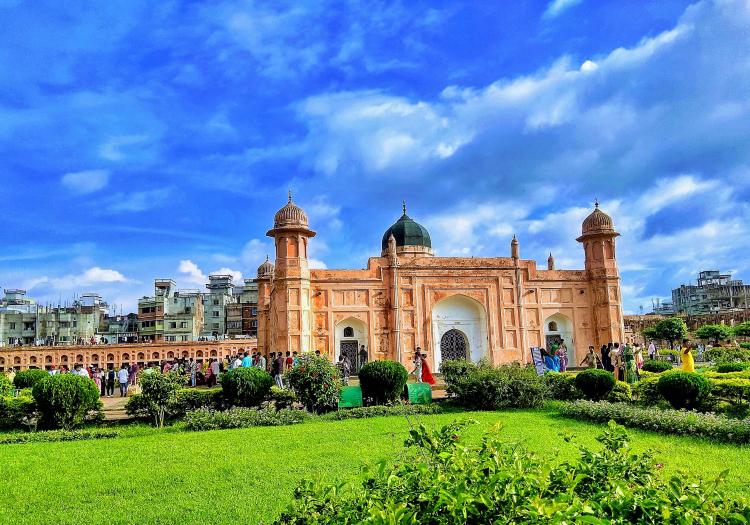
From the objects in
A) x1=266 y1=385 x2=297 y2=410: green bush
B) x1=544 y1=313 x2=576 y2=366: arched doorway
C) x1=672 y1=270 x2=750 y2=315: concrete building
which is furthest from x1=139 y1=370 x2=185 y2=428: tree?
x1=672 y1=270 x2=750 y2=315: concrete building

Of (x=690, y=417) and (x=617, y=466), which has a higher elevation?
(x=617, y=466)

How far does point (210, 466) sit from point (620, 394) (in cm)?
1032

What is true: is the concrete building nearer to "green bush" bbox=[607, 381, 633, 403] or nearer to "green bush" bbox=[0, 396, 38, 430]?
"green bush" bbox=[607, 381, 633, 403]

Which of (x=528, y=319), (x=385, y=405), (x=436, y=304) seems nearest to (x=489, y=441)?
(x=385, y=405)

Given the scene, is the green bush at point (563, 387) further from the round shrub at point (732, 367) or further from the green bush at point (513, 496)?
the green bush at point (513, 496)

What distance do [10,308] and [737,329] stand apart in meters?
67.5

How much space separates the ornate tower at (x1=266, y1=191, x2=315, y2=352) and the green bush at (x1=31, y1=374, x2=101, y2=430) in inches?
406

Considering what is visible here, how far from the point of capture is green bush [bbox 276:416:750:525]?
2.40m

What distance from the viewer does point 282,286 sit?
75.9 ft

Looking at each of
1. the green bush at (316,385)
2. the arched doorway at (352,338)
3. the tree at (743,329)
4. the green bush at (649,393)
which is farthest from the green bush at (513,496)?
the tree at (743,329)

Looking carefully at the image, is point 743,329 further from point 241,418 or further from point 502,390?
point 241,418

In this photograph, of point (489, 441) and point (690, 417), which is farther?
point (690, 417)

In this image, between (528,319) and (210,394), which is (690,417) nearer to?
(210,394)

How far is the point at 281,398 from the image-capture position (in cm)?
1440
